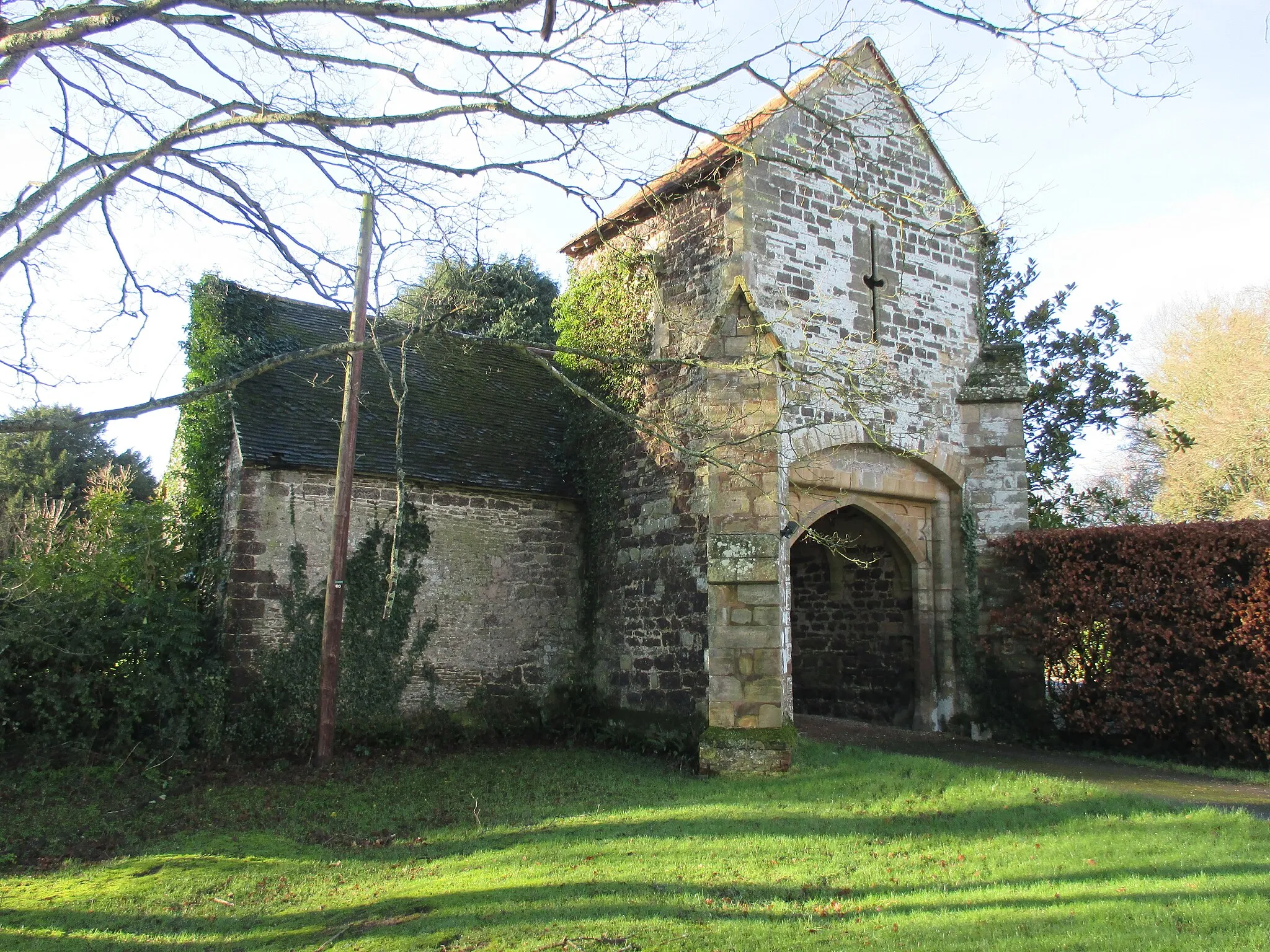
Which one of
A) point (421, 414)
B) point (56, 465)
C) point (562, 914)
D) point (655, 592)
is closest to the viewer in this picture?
point (562, 914)

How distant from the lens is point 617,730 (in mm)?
10922

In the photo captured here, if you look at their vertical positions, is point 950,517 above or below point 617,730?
above

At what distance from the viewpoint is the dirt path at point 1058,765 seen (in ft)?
24.4

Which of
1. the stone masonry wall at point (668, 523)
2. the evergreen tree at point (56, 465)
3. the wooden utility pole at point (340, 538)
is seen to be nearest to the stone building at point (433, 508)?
the wooden utility pole at point (340, 538)

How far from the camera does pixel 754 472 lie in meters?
9.35

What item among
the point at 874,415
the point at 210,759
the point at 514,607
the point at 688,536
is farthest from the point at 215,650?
the point at 874,415

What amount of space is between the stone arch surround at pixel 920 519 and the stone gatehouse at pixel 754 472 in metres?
0.03

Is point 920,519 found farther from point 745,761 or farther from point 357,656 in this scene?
point 357,656

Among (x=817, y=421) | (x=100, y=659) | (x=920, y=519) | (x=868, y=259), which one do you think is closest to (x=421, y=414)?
(x=100, y=659)

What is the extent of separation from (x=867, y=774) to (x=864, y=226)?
6406mm

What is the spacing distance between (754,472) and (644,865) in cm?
438

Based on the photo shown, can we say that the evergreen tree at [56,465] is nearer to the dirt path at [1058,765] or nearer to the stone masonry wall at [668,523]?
the stone masonry wall at [668,523]

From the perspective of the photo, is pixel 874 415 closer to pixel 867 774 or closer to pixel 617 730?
pixel 867 774

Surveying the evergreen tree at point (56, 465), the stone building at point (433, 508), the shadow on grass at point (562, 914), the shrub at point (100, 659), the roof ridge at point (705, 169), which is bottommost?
the shadow on grass at point (562, 914)
